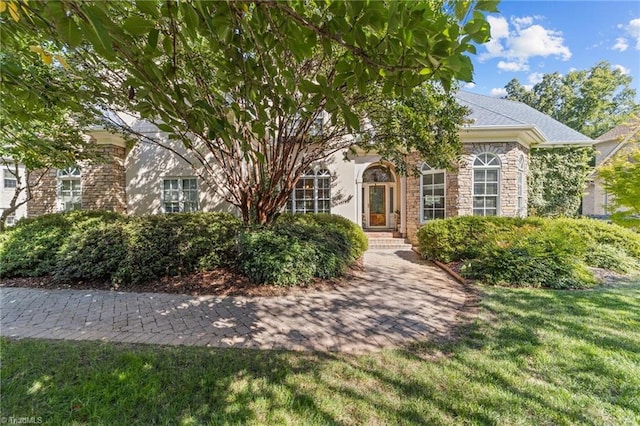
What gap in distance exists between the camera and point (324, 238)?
22.2ft

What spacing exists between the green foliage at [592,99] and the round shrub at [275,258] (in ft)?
119

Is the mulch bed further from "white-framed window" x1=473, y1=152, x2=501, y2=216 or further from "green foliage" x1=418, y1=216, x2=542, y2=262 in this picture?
"white-framed window" x1=473, y1=152, x2=501, y2=216

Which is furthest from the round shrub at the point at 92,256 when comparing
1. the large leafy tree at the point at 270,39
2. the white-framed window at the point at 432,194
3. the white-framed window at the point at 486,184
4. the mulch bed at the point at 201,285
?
the white-framed window at the point at 486,184

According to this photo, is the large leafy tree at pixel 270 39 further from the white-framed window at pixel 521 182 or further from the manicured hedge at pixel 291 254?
the white-framed window at pixel 521 182

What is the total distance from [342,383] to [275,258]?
11.1 feet

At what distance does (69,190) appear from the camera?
11047mm

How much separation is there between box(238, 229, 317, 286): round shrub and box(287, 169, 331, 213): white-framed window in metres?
5.25

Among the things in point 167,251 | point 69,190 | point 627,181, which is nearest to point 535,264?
point 627,181

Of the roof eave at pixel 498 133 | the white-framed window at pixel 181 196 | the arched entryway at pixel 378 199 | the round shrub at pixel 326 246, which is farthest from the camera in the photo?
the arched entryway at pixel 378 199

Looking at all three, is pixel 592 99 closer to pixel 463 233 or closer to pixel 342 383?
pixel 463 233

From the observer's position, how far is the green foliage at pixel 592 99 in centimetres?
2762

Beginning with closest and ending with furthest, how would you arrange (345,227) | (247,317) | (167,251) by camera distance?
(247,317) < (167,251) < (345,227)

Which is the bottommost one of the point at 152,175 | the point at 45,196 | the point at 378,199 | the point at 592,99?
the point at 378,199

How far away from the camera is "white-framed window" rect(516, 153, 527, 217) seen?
10.3 m
